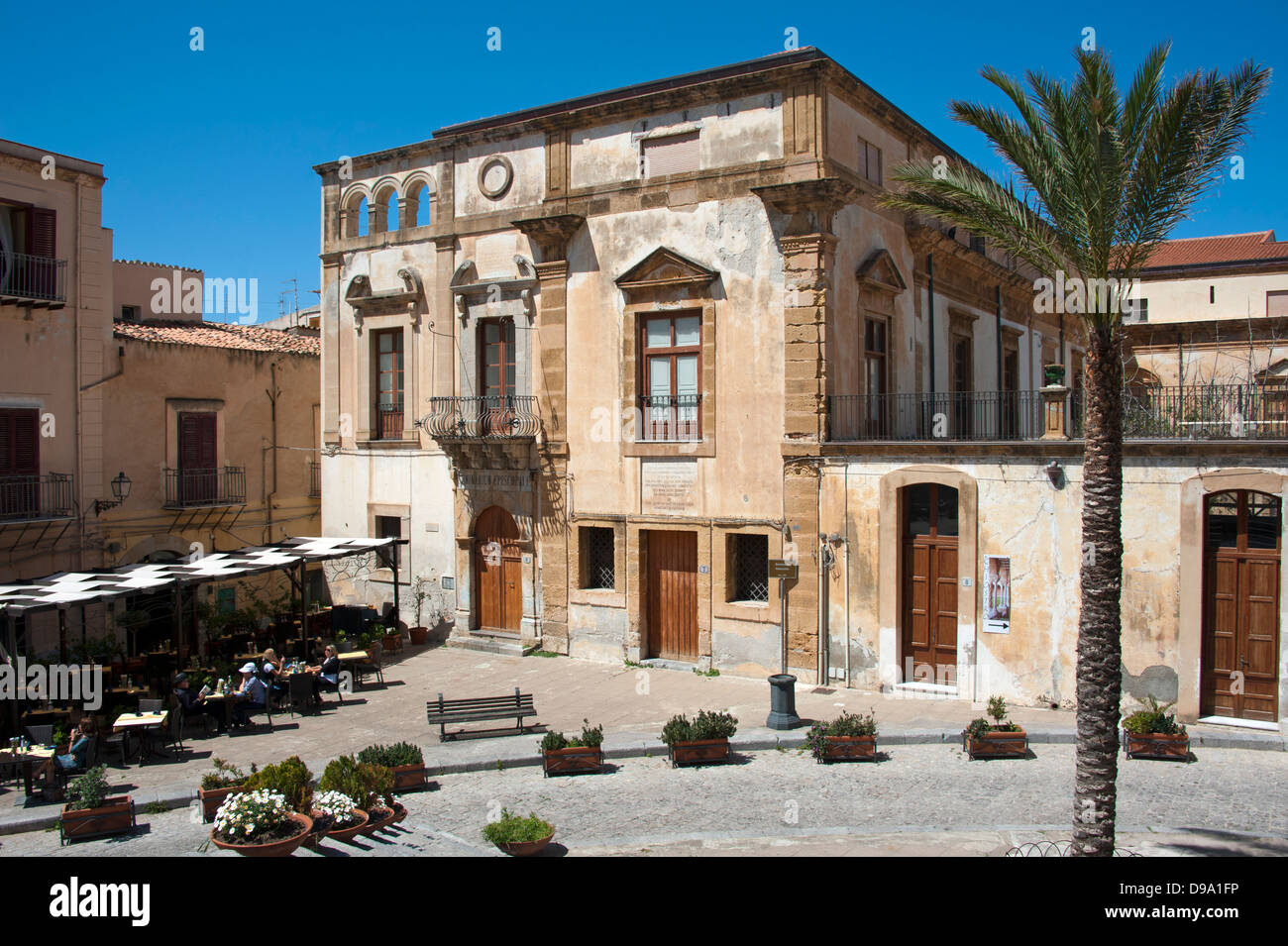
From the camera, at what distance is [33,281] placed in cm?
2125

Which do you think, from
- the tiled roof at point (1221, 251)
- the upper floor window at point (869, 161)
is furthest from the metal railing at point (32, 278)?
the tiled roof at point (1221, 251)

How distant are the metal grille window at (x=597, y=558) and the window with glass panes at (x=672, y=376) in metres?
2.39

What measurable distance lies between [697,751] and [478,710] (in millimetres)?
3700

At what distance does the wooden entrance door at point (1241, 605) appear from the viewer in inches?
569

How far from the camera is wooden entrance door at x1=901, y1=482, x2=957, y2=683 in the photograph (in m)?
17.1

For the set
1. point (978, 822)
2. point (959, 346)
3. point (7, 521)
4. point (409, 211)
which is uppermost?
point (409, 211)

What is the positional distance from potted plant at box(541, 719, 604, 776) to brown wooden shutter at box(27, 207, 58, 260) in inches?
643

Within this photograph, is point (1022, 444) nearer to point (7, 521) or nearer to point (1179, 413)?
point (1179, 413)

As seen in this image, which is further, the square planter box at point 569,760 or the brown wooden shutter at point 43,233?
the brown wooden shutter at point 43,233

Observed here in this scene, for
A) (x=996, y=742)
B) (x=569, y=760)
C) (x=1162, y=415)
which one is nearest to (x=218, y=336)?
(x=569, y=760)

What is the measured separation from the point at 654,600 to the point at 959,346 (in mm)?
10827

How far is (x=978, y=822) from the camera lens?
37.1 feet

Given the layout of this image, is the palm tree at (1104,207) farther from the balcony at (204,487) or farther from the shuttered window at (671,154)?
the balcony at (204,487)
